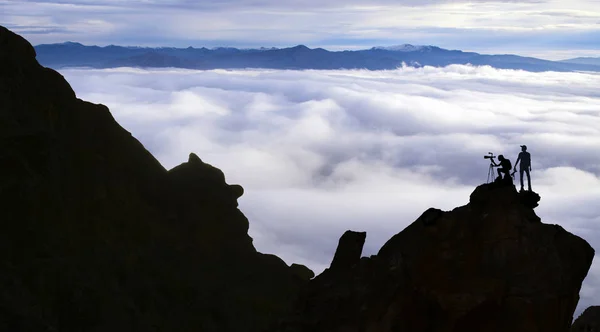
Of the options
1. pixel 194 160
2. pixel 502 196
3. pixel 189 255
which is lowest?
pixel 502 196

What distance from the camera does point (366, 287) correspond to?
3303 cm

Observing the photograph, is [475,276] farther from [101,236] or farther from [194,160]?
[194,160]

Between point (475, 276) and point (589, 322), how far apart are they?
23514 millimetres

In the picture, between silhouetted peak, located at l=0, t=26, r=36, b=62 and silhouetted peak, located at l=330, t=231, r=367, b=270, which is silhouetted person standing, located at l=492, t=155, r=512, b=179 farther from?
silhouetted peak, located at l=0, t=26, r=36, b=62

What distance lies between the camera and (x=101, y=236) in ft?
190

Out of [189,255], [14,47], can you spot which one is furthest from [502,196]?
[14,47]

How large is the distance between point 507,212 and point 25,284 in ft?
122

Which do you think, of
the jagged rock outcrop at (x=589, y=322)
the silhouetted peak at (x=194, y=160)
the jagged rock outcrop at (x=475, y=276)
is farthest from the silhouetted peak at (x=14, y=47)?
the jagged rock outcrop at (x=589, y=322)

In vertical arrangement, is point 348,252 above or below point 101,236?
below

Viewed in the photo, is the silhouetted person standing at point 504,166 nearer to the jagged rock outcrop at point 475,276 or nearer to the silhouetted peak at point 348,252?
the jagged rock outcrop at point 475,276

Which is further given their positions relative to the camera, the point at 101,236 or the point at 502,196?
the point at 101,236

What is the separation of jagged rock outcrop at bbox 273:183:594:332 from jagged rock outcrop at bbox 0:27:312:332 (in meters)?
26.2

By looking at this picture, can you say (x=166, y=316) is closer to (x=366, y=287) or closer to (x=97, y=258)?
(x=97, y=258)

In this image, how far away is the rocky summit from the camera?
29688 millimetres
